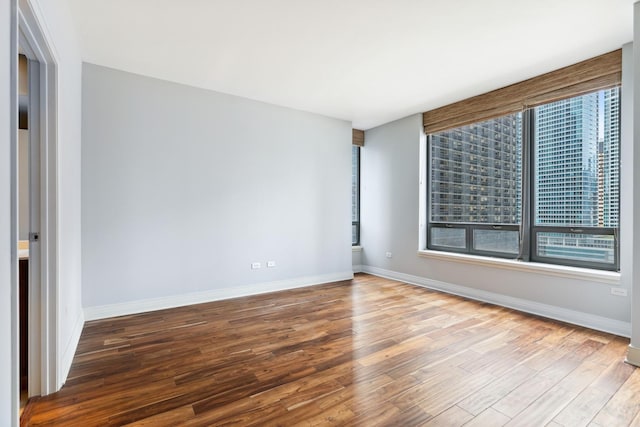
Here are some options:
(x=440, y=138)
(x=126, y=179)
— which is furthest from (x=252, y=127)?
(x=440, y=138)

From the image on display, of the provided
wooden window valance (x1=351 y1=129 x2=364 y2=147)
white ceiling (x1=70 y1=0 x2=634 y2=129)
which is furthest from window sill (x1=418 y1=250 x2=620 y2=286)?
wooden window valance (x1=351 y1=129 x2=364 y2=147)

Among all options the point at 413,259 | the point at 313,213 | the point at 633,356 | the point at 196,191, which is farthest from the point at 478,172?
the point at 196,191

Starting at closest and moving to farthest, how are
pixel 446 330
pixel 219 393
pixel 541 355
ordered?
pixel 219 393 → pixel 541 355 → pixel 446 330

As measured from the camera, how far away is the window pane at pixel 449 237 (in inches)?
187

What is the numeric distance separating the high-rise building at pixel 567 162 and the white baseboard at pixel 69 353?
16.0 ft

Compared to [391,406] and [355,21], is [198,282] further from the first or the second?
[355,21]

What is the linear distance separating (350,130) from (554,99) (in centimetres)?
291

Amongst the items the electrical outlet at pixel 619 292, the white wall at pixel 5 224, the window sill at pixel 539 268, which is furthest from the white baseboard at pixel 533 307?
the white wall at pixel 5 224

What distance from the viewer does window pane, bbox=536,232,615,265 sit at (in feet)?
10.7

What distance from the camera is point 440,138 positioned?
5.04 metres

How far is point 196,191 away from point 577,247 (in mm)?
4540

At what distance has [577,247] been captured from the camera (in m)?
3.49

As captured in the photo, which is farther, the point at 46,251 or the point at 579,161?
the point at 579,161

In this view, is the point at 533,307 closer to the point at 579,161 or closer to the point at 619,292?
the point at 619,292
